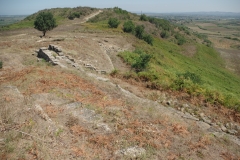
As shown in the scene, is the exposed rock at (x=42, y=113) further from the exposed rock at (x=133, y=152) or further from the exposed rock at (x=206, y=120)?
the exposed rock at (x=206, y=120)

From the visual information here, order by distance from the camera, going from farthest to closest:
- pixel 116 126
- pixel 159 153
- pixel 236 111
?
pixel 236 111
pixel 116 126
pixel 159 153

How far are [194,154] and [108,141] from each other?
3.76 m

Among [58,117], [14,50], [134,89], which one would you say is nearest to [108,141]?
[58,117]

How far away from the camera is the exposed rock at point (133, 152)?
785 centimetres

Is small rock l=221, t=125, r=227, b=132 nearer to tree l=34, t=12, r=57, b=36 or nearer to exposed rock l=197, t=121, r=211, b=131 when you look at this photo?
exposed rock l=197, t=121, r=211, b=131

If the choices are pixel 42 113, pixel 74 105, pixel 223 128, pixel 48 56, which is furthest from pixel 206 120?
pixel 48 56

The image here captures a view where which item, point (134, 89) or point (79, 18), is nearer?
point (134, 89)

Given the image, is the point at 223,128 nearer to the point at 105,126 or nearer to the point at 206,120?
the point at 206,120

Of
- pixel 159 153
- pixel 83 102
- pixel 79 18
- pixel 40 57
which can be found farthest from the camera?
pixel 79 18

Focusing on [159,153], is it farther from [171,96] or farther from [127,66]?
[127,66]

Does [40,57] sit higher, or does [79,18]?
[79,18]

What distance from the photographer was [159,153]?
322 inches

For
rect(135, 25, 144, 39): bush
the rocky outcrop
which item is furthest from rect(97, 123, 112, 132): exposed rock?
rect(135, 25, 144, 39): bush

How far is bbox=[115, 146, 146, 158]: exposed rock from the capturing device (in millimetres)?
7848
